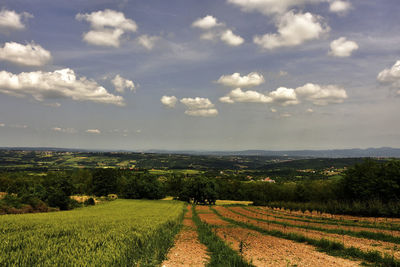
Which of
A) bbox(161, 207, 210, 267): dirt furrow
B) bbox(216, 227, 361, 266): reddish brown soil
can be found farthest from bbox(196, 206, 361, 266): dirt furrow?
bbox(161, 207, 210, 267): dirt furrow

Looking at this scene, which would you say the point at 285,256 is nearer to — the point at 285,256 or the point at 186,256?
the point at 285,256

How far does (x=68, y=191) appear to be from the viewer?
66000mm

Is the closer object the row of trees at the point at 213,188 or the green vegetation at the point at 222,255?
the green vegetation at the point at 222,255

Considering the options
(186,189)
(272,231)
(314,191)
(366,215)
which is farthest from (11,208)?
(314,191)

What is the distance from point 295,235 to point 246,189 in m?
103

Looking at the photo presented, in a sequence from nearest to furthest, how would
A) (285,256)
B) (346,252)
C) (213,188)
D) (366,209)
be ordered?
(285,256), (346,252), (366,209), (213,188)

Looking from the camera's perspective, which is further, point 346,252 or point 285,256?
point 346,252

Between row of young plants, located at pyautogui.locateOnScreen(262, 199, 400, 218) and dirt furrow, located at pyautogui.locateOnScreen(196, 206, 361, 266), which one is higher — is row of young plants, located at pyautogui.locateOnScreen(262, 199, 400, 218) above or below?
below

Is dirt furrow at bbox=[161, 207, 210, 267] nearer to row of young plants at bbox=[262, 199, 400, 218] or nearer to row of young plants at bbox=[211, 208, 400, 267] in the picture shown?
row of young plants at bbox=[211, 208, 400, 267]

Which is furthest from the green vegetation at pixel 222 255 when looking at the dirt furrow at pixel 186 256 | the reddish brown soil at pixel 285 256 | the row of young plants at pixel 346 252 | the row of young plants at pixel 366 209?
the row of young plants at pixel 366 209

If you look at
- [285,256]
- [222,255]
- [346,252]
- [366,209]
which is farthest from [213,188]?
[222,255]

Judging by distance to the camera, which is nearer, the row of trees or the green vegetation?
the green vegetation

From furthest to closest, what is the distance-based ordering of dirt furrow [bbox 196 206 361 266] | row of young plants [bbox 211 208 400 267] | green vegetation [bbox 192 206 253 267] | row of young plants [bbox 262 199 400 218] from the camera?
row of young plants [bbox 262 199 400 218]
dirt furrow [bbox 196 206 361 266]
row of young plants [bbox 211 208 400 267]
green vegetation [bbox 192 206 253 267]

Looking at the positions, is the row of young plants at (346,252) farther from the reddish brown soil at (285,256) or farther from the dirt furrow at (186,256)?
the dirt furrow at (186,256)
